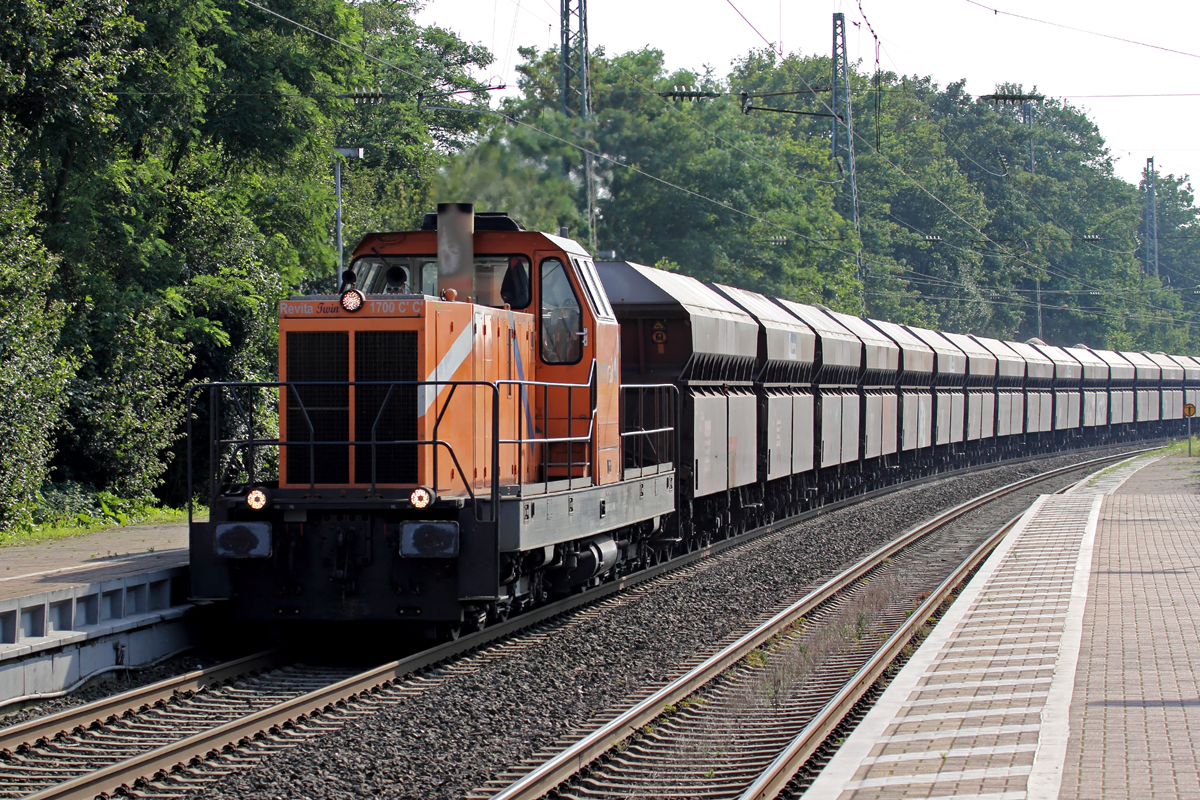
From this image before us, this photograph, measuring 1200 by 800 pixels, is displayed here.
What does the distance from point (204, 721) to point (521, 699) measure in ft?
6.54

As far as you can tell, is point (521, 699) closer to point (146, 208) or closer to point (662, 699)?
point (662, 699)

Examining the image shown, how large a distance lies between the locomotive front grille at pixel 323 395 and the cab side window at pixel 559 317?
2239mm

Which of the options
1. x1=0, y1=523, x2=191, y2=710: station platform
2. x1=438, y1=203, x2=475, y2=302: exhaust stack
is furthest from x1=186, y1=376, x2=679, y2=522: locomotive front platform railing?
x1=438, y1=203, x2=475, y2=302: exhaust stack

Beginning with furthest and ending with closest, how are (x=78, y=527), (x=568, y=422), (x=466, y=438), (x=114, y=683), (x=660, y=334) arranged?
1. (x=78, y=527)
2. (x=660, y=334)
3. (x=568, y=422)
4. (x=466, y=438)
5. (x=114, y=683)

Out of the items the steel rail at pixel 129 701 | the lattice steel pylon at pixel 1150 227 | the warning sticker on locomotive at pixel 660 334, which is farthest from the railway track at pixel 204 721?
the lattice steel pylon at pixel 1150 227

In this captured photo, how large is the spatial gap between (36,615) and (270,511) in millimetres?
1725

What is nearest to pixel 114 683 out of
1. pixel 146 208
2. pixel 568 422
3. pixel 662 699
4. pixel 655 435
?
pixel 662 699

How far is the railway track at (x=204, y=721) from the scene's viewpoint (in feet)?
20.6

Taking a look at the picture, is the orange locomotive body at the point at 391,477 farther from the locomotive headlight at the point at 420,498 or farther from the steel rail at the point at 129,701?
the steel rail at the point at 129,701

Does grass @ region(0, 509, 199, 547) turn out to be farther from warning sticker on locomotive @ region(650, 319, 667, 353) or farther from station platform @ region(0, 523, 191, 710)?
warning sticker on locomotive @ region(650, 319, 667, 353)

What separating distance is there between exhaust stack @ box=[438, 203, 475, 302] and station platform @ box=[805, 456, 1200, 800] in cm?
472

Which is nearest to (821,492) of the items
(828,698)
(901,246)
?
(828,698)

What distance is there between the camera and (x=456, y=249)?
10242mm

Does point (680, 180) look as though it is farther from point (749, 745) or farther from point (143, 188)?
point (749, 745)
